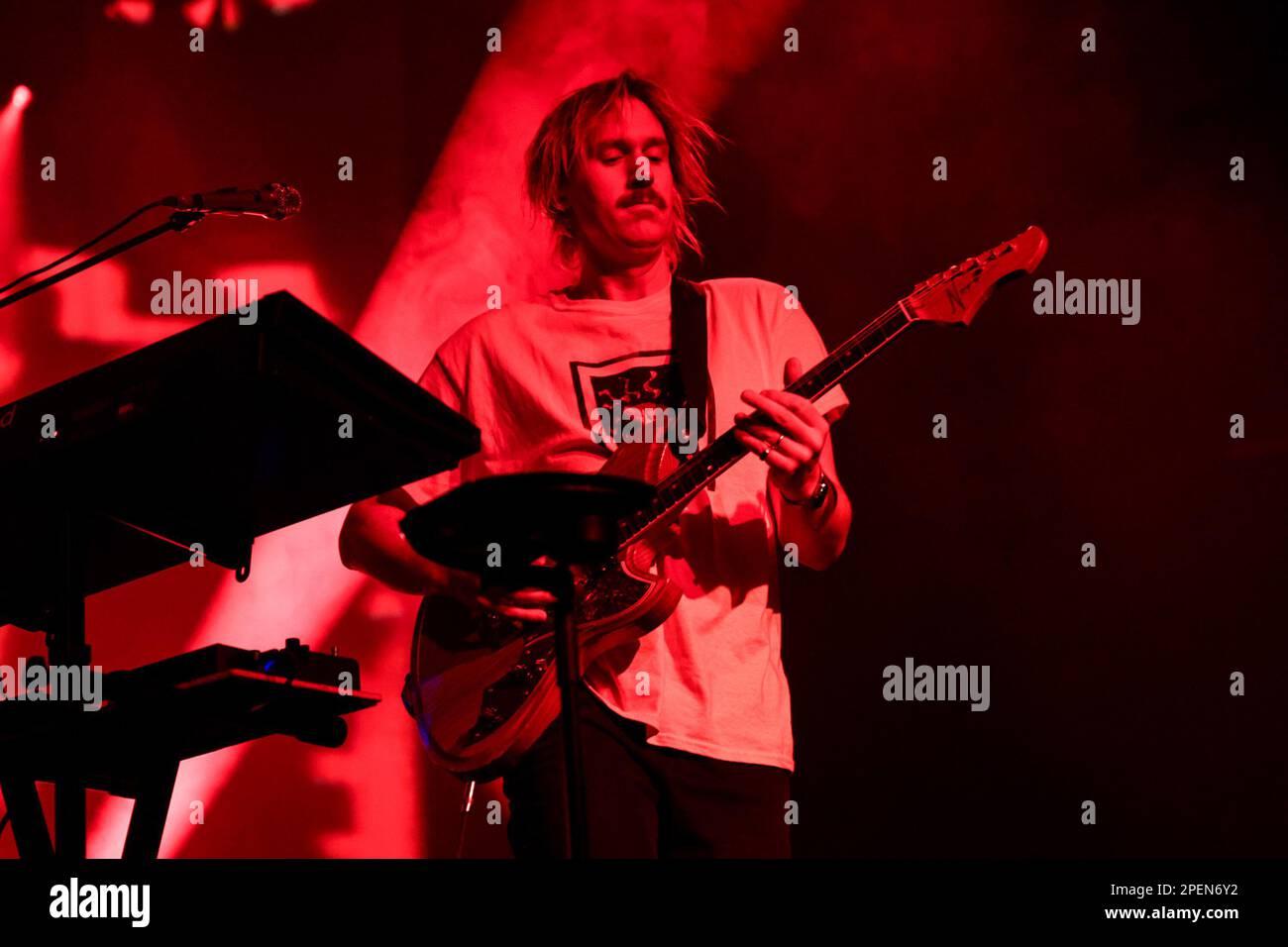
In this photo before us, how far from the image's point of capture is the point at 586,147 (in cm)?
282

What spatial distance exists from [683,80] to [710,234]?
419 mm

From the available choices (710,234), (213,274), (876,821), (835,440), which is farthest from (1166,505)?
(213,274)

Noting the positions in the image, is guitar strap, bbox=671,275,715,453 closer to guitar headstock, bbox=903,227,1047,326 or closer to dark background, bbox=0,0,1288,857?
guitar headstock, bbox=903,227,1047,326

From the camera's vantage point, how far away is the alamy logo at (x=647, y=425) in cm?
243

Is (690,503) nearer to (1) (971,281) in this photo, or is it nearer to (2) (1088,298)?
(1) (971,281)

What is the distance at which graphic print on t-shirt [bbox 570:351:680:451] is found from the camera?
2451mm

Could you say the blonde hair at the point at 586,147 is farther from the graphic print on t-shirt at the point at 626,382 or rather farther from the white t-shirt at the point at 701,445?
the graphic print on t-shirt at the point at 626,382

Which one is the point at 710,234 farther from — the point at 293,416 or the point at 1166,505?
the point at 293,416

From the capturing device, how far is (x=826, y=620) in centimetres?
300

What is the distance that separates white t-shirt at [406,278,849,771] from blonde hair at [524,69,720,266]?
245 mm
